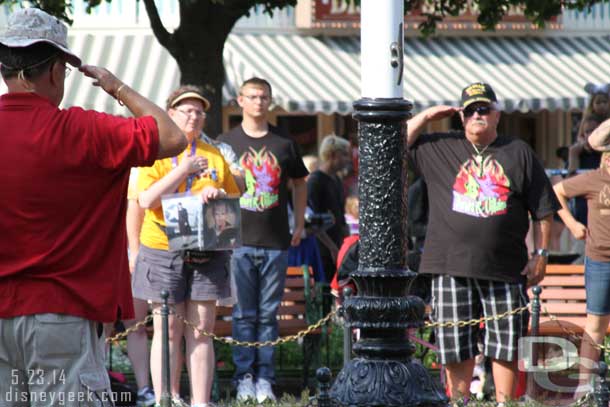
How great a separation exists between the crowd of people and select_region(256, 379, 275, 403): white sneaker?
0.02m

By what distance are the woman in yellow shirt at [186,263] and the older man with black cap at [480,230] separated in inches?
52.1

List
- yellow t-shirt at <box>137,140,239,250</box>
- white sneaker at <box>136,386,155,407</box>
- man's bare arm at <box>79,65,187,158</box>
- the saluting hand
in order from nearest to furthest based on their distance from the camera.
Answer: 1. man's bare arm at <box>79,65,187,158</box>
2. the saluting hand
3. yellow t-shirt at <box>137,140,239,250</box>
4. white sneaker at <box>136,386,155,407</box>

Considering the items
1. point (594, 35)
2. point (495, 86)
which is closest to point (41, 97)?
point (495, 86)

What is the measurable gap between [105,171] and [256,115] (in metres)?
5.14

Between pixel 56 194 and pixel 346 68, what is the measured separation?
15.3 metres

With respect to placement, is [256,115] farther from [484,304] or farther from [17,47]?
[17,47]

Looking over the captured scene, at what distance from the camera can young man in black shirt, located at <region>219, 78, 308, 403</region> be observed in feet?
31.1

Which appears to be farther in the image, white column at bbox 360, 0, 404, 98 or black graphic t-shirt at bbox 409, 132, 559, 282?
black graphic t-shirt at bbox 409, 132, 559, 282

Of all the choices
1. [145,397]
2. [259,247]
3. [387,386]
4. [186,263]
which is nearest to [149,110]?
[387,386]

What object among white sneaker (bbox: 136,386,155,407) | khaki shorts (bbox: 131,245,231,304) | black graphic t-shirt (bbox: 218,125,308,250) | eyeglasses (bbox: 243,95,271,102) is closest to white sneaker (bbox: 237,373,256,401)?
white sneaker (bbox: 136,386,155,407)

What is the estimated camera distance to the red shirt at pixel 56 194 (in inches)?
175

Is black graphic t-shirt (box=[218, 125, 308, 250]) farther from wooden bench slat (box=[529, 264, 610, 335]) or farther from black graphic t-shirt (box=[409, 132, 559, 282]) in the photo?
wooden bench slat (box=[529, 264, 610, 335])

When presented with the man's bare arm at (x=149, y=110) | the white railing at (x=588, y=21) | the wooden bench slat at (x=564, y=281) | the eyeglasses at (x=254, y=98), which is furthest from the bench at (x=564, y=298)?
the white railing at (x=588, y=21)

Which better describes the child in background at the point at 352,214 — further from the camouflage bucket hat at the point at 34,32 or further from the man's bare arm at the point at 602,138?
the camouflage bucket hat at the point at 34,32
